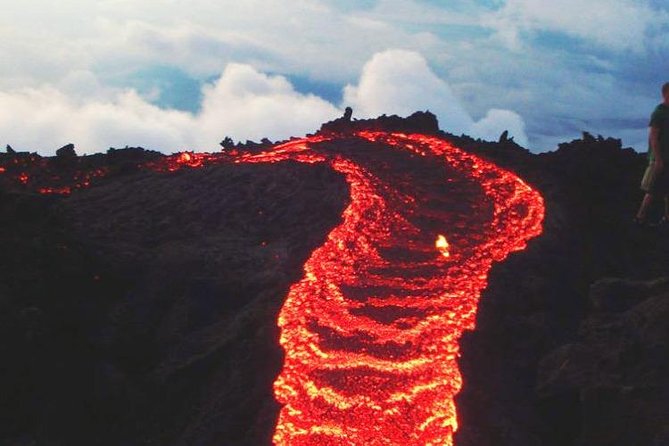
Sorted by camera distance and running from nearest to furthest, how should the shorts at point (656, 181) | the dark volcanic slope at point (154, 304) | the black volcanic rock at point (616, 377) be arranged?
the black volcanic rock at point (616, 377) < the dark volcanic slope at point (154, 304) < the shorts at point (656, 181)

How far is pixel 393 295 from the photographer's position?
343 inches

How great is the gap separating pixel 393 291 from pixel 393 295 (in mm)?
88

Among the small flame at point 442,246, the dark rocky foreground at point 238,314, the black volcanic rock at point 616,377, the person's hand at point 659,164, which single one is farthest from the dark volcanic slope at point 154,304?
the person's hand at point 659,164

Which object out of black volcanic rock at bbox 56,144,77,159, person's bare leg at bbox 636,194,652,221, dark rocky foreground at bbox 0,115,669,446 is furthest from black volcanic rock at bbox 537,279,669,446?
black volcanic rock at bbox 56,144,77,159

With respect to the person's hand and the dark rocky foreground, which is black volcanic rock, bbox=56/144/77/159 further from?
the person's hand

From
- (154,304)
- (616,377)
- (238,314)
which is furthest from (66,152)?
(616,377)

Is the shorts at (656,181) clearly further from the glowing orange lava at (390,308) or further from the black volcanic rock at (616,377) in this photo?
the black volcanic rock at (616,377)

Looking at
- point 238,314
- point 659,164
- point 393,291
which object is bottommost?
point 238,314

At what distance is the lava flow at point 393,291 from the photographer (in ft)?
22.7

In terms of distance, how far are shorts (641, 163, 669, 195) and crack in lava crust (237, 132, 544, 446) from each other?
1.46 meters

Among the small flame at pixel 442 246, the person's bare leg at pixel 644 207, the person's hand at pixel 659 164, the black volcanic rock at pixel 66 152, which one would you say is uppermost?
the black volcanic rock at pixel 66 152

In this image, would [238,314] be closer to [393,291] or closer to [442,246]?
[393,291]

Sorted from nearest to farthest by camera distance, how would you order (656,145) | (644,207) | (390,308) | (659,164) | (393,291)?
(390,308)
(393,291)
(656,145)
(659,164)
(644,207)

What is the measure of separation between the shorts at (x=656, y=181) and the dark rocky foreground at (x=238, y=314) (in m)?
1.01
